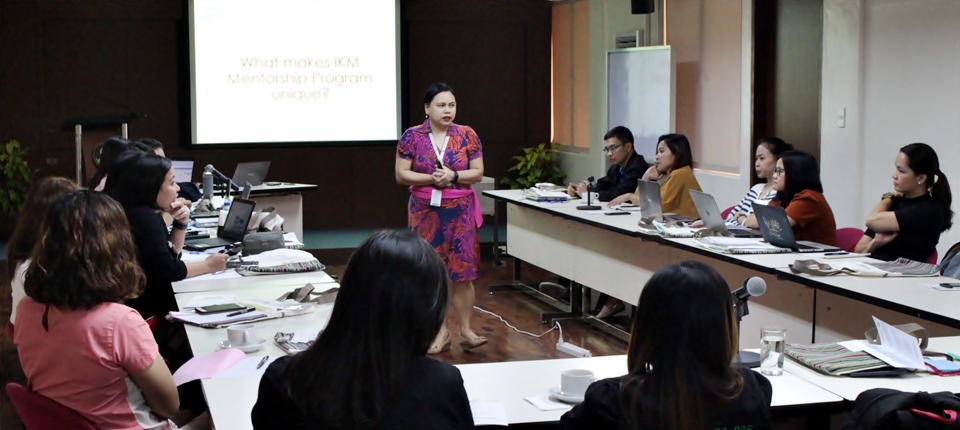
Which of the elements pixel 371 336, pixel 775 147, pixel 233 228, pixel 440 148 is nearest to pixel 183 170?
pixel 233 228

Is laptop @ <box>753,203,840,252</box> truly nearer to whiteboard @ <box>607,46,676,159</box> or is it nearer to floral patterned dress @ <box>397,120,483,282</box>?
floral patterned dress @ <box>397,120,483,282</box>

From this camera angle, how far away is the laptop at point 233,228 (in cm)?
494

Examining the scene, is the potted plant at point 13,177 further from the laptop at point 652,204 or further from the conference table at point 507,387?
the conference table at point 507,387

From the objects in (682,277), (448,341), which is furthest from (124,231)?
(448,341)

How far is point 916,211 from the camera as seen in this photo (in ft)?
15.2

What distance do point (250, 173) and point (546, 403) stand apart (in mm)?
6038

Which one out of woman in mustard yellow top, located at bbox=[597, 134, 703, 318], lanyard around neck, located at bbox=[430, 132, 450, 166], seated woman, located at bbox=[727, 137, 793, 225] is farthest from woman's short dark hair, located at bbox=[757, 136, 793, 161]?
lanyard around neck, located at bbox=[430, 132, 450, 166]

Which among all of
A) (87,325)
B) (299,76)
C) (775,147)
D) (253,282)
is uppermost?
(299,76)

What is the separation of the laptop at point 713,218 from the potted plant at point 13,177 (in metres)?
6.84

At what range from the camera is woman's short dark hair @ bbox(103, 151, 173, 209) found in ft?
12.8

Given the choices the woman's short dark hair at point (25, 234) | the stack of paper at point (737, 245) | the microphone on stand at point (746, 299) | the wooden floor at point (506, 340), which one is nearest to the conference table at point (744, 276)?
the stack of paper at point (737, 245)

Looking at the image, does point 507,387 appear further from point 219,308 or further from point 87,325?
point 219,308

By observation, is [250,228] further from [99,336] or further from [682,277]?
[682,277]

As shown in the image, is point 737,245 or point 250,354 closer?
point 250,354
